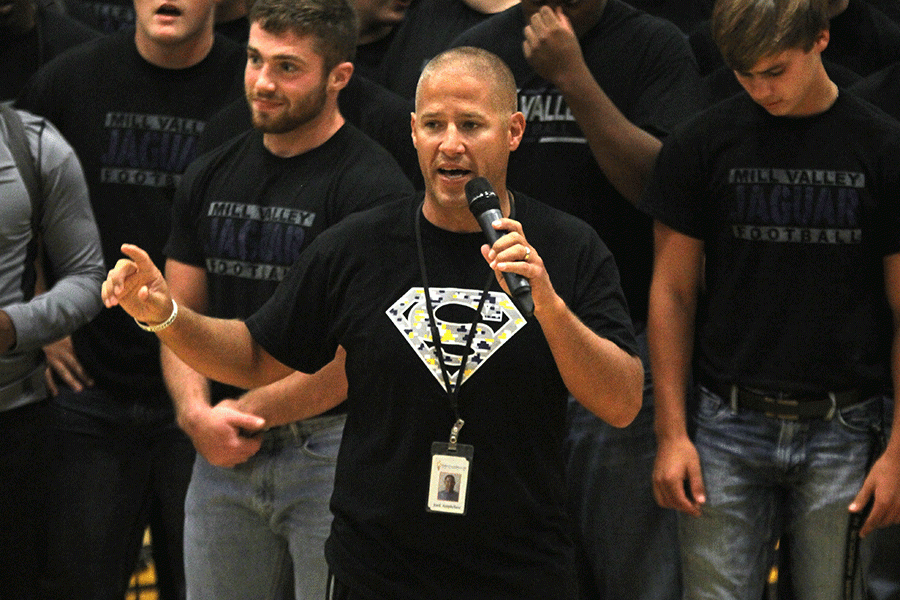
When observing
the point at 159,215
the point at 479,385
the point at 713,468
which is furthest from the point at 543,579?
the point at 159,215

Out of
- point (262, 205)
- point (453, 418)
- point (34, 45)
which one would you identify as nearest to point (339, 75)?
point (262, 205)

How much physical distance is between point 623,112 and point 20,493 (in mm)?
2029

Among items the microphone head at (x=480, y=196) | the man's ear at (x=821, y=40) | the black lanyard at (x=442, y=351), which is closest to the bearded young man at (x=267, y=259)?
the black lanyard at (x=442, y=351)

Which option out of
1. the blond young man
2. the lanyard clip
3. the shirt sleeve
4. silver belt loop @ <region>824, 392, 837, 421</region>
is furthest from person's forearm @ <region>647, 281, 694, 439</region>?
the shirt sleeve

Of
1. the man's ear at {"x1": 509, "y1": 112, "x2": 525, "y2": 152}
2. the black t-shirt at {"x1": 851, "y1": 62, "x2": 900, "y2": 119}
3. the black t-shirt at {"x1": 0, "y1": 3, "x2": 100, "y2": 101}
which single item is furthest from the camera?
the black t-shirt at {"x1": 0, "y1": 3, "x2": 100, "y2": 101}

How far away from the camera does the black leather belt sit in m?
3.25

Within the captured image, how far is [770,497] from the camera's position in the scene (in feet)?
10.9

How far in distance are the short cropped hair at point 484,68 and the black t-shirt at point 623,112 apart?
84cm

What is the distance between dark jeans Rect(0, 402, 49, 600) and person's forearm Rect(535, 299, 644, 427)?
1.91 m

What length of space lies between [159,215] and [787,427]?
1.94m

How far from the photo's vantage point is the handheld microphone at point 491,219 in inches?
87.2

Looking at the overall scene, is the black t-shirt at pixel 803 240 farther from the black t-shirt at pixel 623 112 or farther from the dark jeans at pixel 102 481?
the dark jeans at pixel 102 481

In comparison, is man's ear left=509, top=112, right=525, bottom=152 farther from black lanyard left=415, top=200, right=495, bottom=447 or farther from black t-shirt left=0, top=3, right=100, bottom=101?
black t-shirt left=0, top=3, right=100, bottom=101

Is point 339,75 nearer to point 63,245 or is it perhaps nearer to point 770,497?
point 63,245
